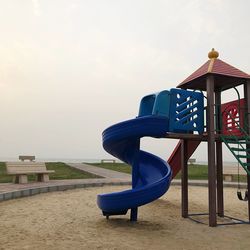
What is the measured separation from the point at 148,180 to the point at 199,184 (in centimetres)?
860

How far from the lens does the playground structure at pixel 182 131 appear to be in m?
7.21

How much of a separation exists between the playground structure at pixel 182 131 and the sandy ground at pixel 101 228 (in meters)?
0.51

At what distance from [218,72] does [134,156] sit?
2935 millimetres

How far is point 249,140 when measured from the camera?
809 centimetres

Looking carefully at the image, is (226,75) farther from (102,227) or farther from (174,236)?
(102,227)

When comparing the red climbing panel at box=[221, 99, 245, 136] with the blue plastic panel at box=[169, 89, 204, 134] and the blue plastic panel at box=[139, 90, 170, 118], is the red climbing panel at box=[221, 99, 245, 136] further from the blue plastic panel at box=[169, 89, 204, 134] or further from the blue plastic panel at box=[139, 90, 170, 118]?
the blue plastic panel at box=[139, 90, 170, 118]

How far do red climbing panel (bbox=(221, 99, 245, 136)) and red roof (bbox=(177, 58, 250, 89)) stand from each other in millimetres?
669

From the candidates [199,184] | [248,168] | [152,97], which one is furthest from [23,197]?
[199,184]

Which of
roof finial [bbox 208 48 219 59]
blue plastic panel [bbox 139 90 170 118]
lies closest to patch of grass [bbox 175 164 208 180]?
roof finial [bbox 208 48 219 59]

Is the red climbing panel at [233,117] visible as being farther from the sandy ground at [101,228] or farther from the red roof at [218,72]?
the sandy ground at [101,228]

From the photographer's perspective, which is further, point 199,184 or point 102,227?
point 199,184

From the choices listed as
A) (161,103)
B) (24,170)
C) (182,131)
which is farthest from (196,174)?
(161,103)

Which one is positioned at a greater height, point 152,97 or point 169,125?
point 152,97

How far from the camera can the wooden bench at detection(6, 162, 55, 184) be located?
1395 centimetres
